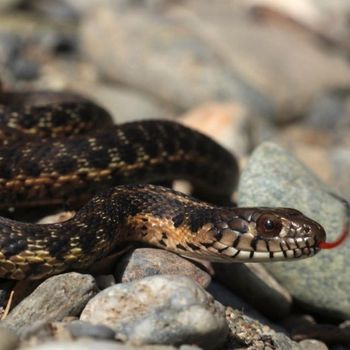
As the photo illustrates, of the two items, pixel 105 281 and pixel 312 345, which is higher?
pixel 105 281

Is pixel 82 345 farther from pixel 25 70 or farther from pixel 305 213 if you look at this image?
pixel 25 70

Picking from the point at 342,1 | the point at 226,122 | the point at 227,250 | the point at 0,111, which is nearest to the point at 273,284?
the point at 227,250

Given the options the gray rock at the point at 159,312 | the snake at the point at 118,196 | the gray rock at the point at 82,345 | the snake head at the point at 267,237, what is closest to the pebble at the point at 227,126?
the snake at the point at 118,196

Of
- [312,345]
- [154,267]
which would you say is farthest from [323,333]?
[154,267]

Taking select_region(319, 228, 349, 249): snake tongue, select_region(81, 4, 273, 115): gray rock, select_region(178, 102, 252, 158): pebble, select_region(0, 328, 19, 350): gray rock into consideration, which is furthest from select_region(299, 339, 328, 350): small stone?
select_region(81, 4, 273, 115): gray rock

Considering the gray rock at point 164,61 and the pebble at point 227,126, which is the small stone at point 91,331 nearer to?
the pebble at point 227,126

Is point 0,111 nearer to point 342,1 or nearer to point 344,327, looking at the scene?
point 344,327
